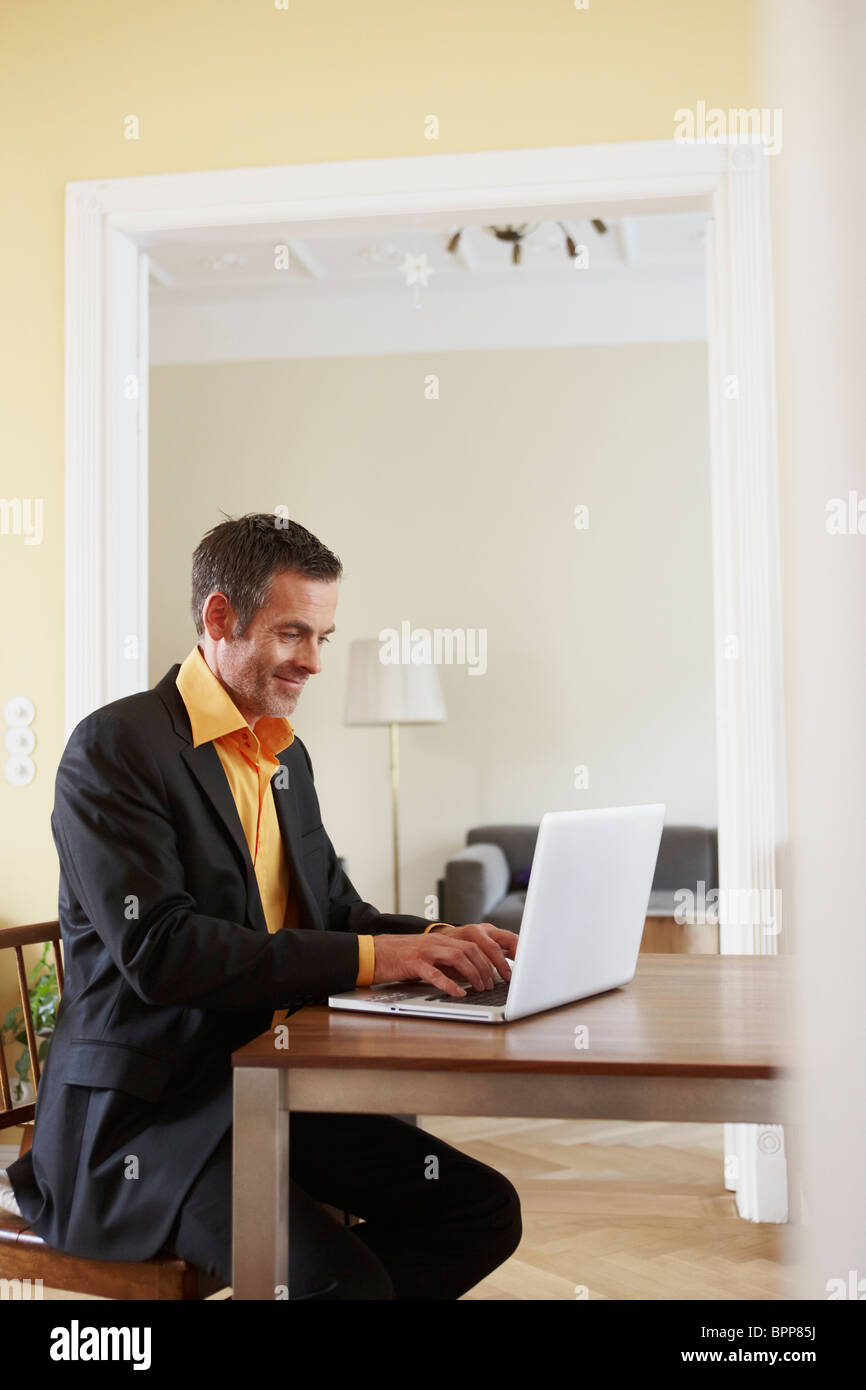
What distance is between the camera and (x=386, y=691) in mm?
5406

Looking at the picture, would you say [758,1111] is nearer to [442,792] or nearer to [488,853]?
[488,853]

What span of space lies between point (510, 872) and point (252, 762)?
13.1ft

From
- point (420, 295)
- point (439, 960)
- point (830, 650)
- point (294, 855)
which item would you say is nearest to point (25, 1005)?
point (294, 855)

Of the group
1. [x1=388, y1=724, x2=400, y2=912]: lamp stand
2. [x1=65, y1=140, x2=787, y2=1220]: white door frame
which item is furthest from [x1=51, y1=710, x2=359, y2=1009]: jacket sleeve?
[x1=388, y1=724, x2=400, y2=912]: lamp stand

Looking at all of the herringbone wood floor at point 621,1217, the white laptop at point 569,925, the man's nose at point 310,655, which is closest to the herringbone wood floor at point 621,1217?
the herringbone wood floor at point 621,1217

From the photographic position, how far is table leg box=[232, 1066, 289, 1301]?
4.07 feet

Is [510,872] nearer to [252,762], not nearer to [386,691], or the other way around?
[386,691]

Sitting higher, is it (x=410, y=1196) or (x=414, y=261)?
(x=414, y=261)

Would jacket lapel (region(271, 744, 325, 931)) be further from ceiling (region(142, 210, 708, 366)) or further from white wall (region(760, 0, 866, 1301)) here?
ceiling (region(142, 210, 708, 366))

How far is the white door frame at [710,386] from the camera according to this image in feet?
10.2

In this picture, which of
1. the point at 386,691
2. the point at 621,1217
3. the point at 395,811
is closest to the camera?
the point at 621,1217

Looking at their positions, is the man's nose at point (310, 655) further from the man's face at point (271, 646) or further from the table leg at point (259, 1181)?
the table leg at point (259, 1181)
